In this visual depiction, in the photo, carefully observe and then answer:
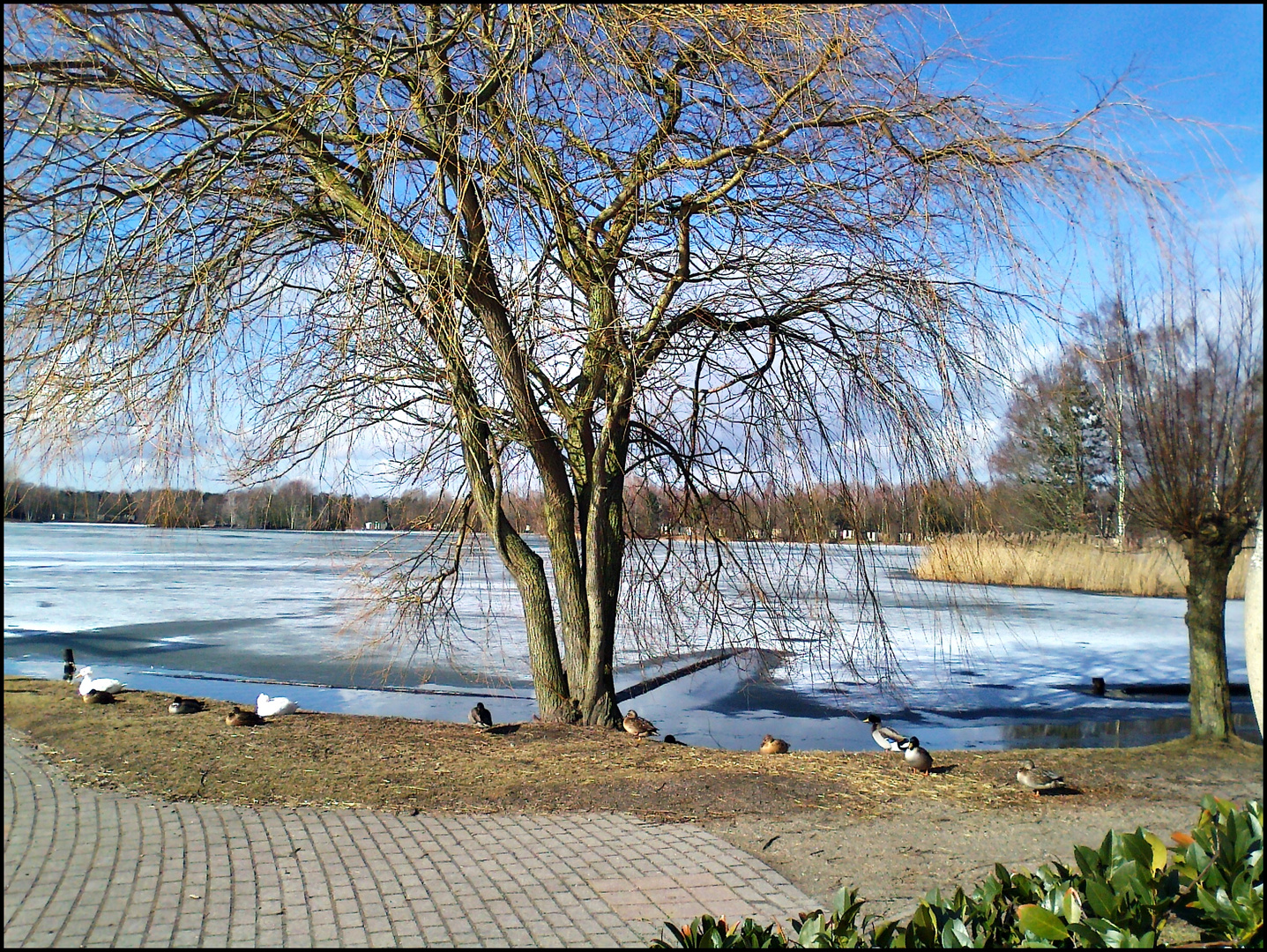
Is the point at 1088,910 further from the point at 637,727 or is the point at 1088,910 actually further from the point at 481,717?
the point at 481,717

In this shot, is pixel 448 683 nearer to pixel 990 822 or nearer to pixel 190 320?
pixel 190 320

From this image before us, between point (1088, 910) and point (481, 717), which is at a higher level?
point (1088, 910)

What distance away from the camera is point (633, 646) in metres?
6.61

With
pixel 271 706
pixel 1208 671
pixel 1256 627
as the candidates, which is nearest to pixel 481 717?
pixel 271 706

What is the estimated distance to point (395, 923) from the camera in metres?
2.41

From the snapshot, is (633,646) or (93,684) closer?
(93,684)

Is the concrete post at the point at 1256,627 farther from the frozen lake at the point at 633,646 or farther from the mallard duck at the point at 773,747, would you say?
the mallard duck at the point at 773,747

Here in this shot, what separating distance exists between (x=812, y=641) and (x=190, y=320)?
3.77 meters

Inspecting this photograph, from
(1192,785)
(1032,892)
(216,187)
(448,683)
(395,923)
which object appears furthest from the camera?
(448,683)

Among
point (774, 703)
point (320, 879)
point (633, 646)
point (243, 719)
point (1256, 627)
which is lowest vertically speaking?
point (774, 703)

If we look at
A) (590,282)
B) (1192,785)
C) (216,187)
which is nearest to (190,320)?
(216,187)

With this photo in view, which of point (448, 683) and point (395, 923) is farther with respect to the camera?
point (448, 683)

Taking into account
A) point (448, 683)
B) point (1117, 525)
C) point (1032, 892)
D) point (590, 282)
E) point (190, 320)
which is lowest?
point (448, 683)

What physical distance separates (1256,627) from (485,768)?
143 inches
